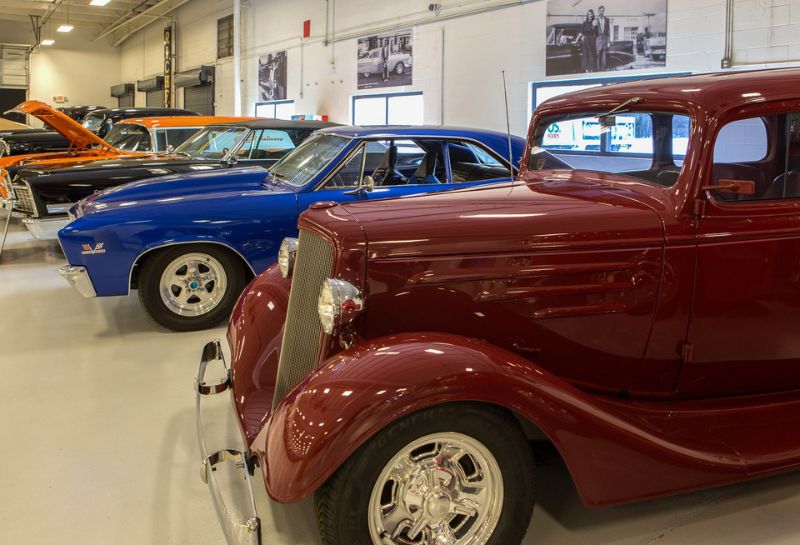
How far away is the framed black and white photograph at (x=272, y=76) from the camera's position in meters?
16.2

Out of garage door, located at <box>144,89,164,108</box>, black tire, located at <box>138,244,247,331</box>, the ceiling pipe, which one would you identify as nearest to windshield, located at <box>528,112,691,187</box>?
black tire, located at <box>138,244,247,331</box>

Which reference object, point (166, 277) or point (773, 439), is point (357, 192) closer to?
point (166, 277)

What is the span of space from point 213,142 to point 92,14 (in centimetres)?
2028

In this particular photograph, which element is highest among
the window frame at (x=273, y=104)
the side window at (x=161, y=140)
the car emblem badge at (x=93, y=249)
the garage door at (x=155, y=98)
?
the garage door at (x=155, y=98)

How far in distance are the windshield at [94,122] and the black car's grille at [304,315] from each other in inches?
489

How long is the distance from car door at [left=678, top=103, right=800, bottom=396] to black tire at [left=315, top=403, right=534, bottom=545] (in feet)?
3.10

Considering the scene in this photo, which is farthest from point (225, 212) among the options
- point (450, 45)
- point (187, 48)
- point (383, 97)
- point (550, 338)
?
point (187, 48)

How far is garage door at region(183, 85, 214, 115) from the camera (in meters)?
19.9

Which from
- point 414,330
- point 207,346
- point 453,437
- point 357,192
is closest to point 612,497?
point 453,437

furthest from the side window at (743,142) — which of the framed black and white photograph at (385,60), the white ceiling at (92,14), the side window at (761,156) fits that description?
the white ceiling at (92,14)

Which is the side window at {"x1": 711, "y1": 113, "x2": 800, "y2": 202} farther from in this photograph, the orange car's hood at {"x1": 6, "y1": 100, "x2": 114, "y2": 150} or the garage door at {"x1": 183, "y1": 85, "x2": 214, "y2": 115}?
the garage door at {"x1": 183, "y1": 85, "x2": 214, "y2": 115}

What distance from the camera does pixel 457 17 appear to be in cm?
1088

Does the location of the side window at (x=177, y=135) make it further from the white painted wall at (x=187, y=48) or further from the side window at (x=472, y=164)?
the white painted wall at (x=187, y=48)

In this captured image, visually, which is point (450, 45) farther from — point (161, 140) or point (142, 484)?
point (142, 484)
